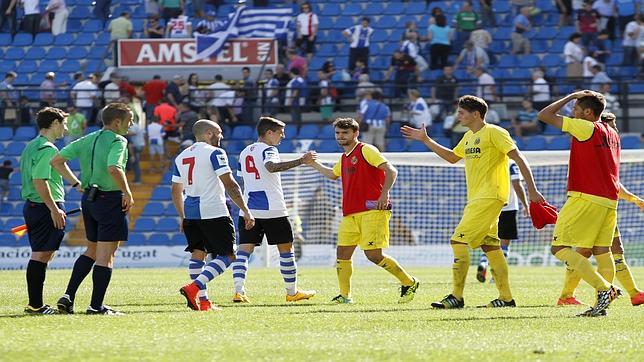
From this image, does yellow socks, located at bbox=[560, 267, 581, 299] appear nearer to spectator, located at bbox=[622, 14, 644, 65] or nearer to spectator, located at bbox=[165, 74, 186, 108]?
spectator, located at bbox=[165, 74, 186, 108]

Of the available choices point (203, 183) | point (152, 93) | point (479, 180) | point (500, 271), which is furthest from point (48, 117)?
point (152, 93)

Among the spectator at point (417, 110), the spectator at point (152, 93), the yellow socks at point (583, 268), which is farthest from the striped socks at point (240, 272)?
the spectator at point (152, 93)

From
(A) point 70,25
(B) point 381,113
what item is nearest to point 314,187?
(B) point 381,113

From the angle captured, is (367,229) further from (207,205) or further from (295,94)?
(295,94)

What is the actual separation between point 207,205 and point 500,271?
314 centimetres

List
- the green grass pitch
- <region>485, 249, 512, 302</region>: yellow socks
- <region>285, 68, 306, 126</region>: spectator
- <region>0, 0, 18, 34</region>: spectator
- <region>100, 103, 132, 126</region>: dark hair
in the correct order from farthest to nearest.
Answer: <region>0, 0, 18, 34</region>: spectator → <region>285, 68, 306, 126</region>: spectator → <region>485, 249, 512, 302</region>: yellow socks → <region>100, 103, 132, 126</region>: dark hair → the green grass pitch

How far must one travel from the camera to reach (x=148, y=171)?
31.0 meters

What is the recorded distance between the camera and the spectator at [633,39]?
1237 inches

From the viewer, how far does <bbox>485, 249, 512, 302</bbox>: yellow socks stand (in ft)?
41.9

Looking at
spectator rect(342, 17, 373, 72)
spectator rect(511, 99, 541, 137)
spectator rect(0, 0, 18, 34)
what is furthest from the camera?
spectator rect(0, 0, 18, 34)

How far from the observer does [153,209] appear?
3017cm

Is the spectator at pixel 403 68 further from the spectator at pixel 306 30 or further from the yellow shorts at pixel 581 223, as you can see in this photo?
the yellow shorts at pixel 581 223

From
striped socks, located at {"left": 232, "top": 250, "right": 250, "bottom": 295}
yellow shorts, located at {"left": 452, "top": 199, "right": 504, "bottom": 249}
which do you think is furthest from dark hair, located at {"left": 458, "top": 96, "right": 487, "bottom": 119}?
striped socks, located at {"left": 232, "top": 250, "right": 250, "bottom": 295}

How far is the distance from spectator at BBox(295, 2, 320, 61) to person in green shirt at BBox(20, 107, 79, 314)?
70.1ft
